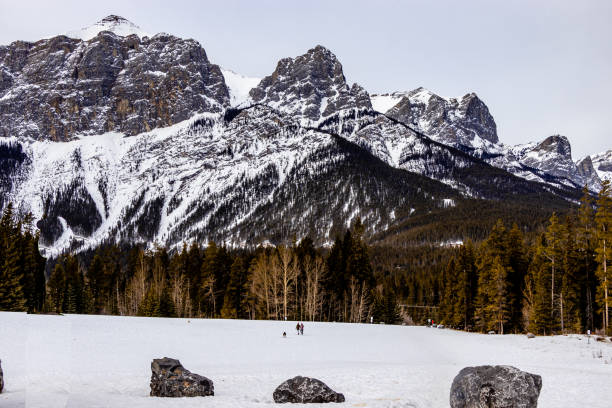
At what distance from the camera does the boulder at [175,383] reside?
16328 millimetres

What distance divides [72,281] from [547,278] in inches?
2547

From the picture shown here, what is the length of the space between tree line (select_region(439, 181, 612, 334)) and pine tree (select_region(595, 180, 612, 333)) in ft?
0.24

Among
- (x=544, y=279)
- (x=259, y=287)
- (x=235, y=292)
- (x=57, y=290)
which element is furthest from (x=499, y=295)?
(x=57, y=290)

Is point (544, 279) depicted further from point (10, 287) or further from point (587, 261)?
point (10, 287)

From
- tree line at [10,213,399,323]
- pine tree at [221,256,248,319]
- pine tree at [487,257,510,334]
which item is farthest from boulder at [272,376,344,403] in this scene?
pine tree at [221,256,248,319]

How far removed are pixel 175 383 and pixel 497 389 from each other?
412 inches

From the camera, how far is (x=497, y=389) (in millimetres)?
14477

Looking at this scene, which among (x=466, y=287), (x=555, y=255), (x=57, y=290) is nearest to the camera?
(x=555, y=255)

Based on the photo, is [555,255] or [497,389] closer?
[497,389]

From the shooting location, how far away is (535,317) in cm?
5019

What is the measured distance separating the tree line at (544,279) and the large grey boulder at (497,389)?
29303 millimetres

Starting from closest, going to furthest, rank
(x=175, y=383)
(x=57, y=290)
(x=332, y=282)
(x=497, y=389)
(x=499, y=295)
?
(x=497, y=389) → (x=175, y=383) → (x=499, y=295) → (x=332, y=282) → (x=57, y=290)

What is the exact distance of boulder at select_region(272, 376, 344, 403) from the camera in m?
16.5

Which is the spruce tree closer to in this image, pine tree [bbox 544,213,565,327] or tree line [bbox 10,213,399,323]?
→ tree line [bbox 10,213,399,323]
